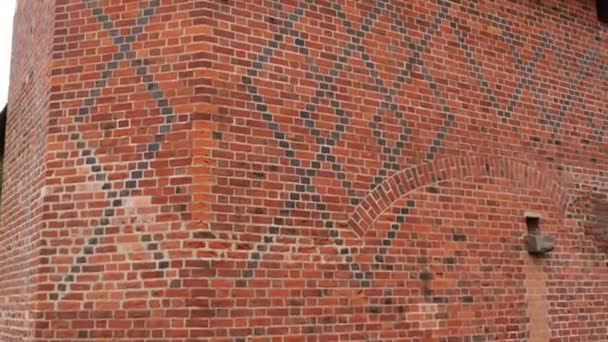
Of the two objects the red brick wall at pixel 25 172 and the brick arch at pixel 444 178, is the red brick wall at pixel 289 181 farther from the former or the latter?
the red brick wall at pixel 25 172

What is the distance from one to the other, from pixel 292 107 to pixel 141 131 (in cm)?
129

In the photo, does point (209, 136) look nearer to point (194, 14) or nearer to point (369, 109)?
point (194, 14)

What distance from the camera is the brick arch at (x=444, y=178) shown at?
19.0ft

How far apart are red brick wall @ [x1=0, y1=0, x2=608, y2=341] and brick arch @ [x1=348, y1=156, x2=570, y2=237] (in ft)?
0.07

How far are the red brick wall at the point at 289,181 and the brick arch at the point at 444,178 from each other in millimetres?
21

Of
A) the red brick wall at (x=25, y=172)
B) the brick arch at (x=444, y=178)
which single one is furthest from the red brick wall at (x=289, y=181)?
the red brick wall at (x=25, y=172)

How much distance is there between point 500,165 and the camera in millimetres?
6879

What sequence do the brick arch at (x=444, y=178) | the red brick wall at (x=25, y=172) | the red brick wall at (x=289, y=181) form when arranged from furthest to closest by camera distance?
the brick arch at (x=444, y=178) < the red brick wall at (x=25, y=172) < the red brick wall at (x=289, y=181)

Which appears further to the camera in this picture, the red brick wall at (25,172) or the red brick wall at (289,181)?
the red brick wall at (25,172)

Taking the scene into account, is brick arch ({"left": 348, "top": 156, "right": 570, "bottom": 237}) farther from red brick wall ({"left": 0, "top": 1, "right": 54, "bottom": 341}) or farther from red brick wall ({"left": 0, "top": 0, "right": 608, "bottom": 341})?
red brick wall ({"left": 0, "top": 1, "right": 54, "bottom": 341})

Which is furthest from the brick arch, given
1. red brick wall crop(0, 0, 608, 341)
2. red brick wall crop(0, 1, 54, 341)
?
red brick wall crop(0, 1, 54, 341)

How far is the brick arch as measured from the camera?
579 cm

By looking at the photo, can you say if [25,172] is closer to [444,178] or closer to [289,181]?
[289,181]

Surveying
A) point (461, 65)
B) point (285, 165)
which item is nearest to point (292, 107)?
point (285, 165)
